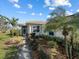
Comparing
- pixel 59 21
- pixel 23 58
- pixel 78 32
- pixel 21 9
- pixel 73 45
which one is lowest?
pixel 23 58

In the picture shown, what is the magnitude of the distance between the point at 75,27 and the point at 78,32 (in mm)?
1042

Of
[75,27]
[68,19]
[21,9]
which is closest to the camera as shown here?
[75,27]

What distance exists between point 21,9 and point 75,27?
3634 centimetres

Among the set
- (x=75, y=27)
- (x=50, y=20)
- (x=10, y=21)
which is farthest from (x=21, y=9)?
(x=75, y=27)

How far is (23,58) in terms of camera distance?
16172 millimetres

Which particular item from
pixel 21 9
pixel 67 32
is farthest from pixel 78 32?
pixel 21 9

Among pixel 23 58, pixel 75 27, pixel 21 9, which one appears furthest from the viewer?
pixel 21 9

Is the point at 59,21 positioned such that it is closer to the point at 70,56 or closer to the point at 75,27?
the point at 75,27

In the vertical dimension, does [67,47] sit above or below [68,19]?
below

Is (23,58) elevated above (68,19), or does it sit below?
below

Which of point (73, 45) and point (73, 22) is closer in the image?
point (73, 22)

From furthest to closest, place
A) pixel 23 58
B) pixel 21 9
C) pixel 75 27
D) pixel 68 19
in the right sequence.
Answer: pixel 21 9
pixel 23 58
pixel 68 19
pixel 75 27

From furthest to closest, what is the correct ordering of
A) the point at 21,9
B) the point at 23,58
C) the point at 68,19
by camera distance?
1. the point at 21,9
2. the point at 23,58
3. the point at 68,19

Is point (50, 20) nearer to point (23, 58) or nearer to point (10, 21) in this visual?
point (23, 58)
